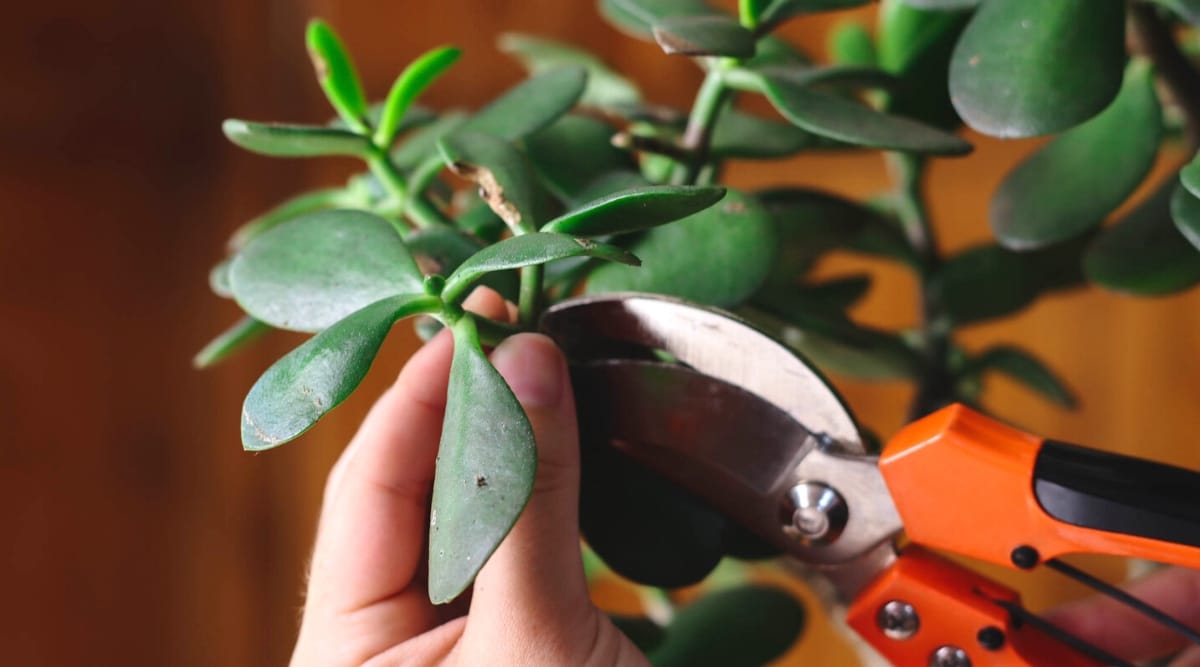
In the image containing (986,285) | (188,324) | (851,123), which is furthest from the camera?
(188,324)

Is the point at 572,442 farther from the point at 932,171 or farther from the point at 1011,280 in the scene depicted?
the point at 932,171

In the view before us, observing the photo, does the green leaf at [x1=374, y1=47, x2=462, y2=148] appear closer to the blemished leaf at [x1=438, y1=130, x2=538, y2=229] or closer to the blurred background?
the blemished leaf at [x1=438, y1=130, x2=538, y2=229]

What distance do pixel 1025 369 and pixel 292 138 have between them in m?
0.56

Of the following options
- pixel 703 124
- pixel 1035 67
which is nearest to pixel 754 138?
pixel 703 124

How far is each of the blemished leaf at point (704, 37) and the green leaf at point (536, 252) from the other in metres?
0.10

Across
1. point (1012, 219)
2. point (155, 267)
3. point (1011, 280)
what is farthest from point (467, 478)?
point (155, 267)

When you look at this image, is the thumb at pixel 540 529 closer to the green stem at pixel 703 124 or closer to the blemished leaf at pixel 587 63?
the green stem at pixel 703 124

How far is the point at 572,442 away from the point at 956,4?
11.4 inches

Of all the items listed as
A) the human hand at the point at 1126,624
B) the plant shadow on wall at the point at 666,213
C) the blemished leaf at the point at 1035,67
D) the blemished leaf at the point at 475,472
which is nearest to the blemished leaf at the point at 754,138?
the plant shadow on wall at the point at 666,213

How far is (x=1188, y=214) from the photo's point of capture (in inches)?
17.1

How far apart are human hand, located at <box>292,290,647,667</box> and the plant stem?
383mm

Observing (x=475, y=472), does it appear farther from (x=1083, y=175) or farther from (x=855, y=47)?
(x=855, y=47)

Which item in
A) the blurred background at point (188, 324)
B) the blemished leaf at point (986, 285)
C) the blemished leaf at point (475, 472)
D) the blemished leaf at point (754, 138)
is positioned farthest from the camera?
the blurred background at point (188, 324)

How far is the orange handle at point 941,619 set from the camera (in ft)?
1.59
